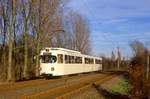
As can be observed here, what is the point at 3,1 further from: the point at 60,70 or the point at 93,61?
the point at 93,61

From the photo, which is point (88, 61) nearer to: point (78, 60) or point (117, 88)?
point (78, 60)

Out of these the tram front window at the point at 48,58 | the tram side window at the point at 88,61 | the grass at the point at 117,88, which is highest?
the tram front window at the point at 48,58

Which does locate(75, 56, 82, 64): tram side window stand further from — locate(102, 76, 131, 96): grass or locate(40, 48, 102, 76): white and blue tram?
locate(102, 76, 131, 96): grass

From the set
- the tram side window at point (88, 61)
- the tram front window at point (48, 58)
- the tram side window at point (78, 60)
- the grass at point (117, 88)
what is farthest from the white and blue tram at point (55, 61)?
the tram side window at point (88, 61)

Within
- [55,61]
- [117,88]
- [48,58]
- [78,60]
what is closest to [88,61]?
[78,60]

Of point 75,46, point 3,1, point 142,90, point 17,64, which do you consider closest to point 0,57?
point 17,64

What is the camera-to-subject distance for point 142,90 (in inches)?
835

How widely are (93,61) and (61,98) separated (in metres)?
44.9

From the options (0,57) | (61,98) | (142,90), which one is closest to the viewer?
(61,98)

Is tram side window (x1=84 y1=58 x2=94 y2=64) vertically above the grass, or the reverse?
tram side window (x1=84 y1=58 x2=94 y2=64)

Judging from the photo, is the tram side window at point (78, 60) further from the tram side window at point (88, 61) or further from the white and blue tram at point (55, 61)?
the tram side window at point (88, 61)

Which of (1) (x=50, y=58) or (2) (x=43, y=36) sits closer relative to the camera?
(1) (x=50, y=58)

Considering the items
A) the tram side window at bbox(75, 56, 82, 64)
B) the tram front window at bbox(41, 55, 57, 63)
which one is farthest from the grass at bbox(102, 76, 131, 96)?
the tram side window at bbox(75, 56, 82, 64)

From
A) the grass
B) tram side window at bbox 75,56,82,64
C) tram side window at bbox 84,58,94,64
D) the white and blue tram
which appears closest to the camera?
the grass
